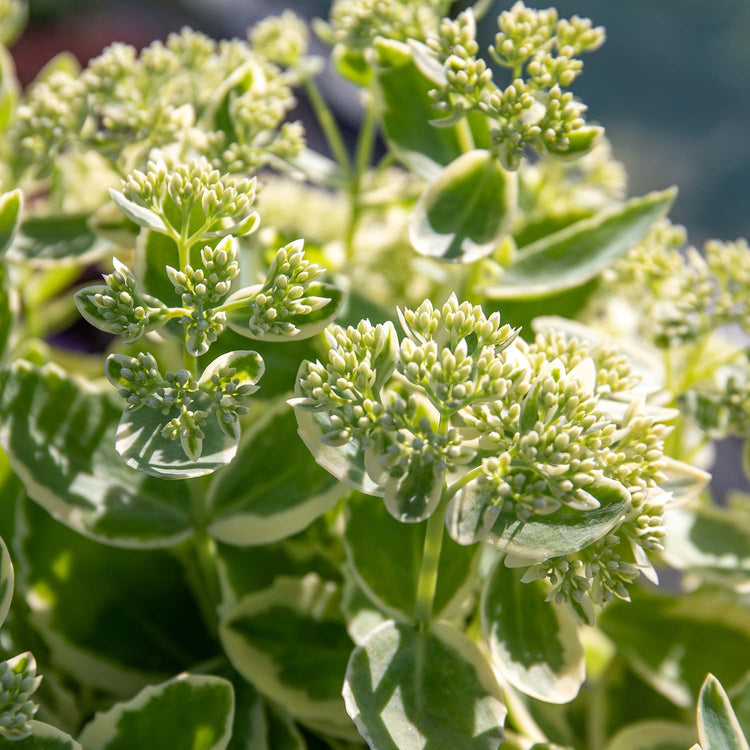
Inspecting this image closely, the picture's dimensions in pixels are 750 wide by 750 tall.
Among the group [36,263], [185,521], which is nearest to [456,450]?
[185,521]

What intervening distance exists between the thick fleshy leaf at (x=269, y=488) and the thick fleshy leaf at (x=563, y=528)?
12 cm

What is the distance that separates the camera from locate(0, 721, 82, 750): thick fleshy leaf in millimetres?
391

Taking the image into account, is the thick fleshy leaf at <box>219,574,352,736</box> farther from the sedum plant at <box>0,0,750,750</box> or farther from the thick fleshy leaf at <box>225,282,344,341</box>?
the thick fleshy leaf at <box>225,282,344,341</box>

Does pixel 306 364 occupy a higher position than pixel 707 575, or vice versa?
pixel 306 364

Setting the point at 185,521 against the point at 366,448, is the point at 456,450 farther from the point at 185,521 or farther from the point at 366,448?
the point at 185,521

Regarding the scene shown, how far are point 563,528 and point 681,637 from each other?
0.90ft

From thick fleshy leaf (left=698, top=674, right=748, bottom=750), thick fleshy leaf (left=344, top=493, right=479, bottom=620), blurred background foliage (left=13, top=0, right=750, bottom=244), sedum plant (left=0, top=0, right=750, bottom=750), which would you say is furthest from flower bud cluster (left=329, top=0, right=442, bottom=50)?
blurred background foliage (left=13, top=0, right=750, bottom=244)

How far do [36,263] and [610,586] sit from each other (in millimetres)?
376

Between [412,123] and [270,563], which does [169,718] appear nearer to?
[270,563]

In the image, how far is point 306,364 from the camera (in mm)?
371

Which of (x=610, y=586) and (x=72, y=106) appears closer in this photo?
(x=610, y=586)

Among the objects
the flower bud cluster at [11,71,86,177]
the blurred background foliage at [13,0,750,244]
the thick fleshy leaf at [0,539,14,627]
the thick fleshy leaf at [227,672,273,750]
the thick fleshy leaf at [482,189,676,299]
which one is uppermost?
the flower bud cluster at [11,71,86,177]

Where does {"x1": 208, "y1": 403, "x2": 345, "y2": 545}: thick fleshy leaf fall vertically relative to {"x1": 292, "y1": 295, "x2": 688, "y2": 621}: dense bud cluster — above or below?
below

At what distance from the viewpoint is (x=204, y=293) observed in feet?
1.22
